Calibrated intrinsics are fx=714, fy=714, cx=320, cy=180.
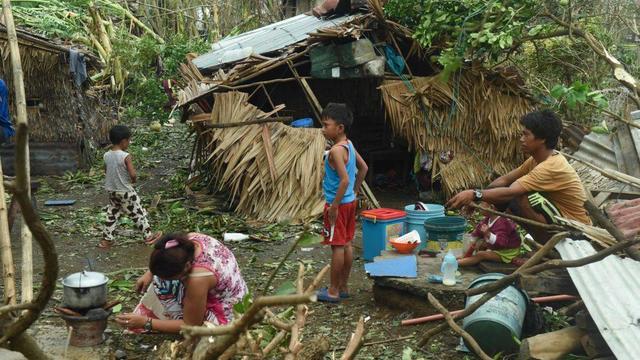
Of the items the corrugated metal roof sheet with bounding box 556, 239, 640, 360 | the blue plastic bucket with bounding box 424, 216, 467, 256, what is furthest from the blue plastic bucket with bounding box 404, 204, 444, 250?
the corrugated metal roof sheet with bounding box 556, 239, 640, 360

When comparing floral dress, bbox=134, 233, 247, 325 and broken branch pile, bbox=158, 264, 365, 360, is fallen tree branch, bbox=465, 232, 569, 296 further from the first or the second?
floral dress, bbox=134, 233, 247, 325

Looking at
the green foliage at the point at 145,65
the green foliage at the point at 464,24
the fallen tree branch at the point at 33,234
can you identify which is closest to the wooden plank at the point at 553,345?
the fallen tree branch at the point at 33,234

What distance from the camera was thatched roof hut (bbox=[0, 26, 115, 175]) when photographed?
1211 cm

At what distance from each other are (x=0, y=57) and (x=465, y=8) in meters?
7.70

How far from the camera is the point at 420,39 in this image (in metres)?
9.33

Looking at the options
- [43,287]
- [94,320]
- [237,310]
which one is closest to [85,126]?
[94,320]

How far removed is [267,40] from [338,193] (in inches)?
238

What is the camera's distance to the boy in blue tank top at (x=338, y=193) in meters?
6.11

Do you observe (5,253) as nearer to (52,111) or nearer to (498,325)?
(498,325)

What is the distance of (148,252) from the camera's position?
8.25m

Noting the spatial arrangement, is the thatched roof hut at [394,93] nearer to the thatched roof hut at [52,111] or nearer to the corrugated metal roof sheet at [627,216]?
the thatched roof hut at [52,111]

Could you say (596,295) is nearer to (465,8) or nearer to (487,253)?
(487,253)

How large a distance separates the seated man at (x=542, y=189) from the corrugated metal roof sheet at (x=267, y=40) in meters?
4.98

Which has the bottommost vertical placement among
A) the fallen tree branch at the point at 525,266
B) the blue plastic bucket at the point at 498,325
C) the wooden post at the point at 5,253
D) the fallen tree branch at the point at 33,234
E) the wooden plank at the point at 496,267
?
the blue plastic bucket at the point at 498,325
